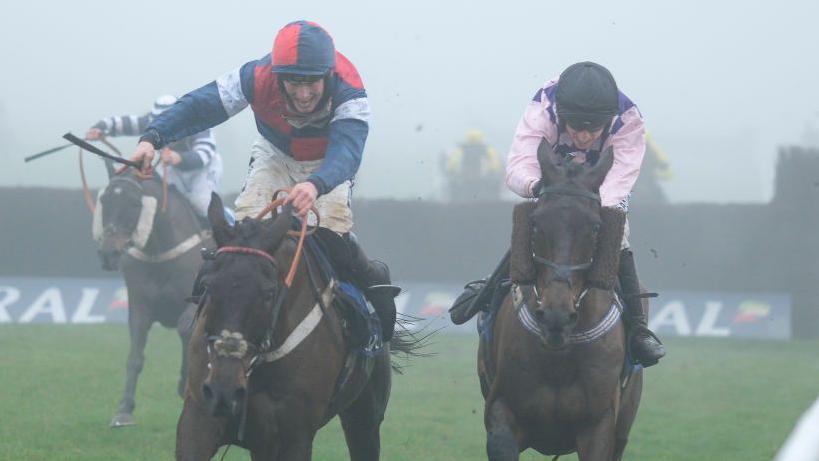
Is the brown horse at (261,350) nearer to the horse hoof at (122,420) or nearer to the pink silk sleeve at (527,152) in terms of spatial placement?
the pink silk sleeve at (527,152)

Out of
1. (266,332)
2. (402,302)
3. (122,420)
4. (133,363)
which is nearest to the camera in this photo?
(266,332)

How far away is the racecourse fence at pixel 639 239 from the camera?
1698cm

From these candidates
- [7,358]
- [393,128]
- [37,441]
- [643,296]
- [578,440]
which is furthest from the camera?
[393,128]

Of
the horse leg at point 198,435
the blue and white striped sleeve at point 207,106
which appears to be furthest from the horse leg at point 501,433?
the blue and white striped sleeve at point 207,106

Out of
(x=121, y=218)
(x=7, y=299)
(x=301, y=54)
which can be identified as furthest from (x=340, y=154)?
(x=7, y=299)

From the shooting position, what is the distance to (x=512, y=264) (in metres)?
5.34

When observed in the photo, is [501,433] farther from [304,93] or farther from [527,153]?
[304,93]

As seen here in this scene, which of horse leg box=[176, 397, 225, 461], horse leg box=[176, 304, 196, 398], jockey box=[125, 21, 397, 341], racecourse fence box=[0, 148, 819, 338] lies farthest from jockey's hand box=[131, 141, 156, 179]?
racecourse fence box=[0, 148, 819, 338]

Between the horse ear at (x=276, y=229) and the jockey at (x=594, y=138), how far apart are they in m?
1.14

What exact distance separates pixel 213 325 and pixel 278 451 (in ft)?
2.28

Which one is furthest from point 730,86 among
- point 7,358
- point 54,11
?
point 7,358

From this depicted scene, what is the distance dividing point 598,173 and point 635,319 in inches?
36.8

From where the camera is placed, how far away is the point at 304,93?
5.59 metres

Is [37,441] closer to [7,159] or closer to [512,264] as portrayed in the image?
[512,264]
